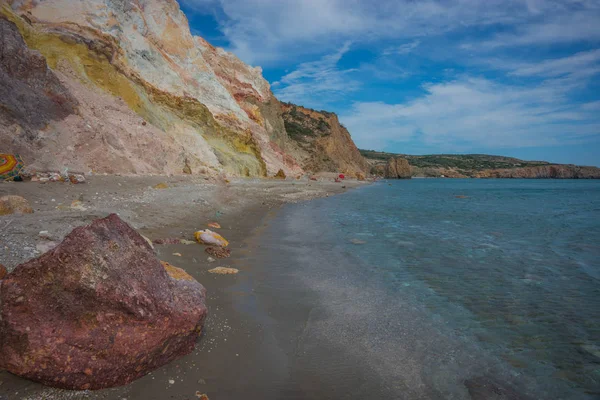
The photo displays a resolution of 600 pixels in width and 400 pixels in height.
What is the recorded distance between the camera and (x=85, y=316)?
2506 mm

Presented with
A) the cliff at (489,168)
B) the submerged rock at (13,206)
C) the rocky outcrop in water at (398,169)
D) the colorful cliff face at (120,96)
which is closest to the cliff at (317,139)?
the colorful cliff face at (120,96)

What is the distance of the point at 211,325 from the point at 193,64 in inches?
1175

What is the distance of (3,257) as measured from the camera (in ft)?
12.4

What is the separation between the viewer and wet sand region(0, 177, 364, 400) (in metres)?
2.70

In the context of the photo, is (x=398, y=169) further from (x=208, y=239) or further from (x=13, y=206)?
(x=13, y=206)

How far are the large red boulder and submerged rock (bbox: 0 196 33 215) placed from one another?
405 centimetres

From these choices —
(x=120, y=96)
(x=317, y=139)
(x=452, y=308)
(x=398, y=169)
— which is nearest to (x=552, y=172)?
(x=398, y=169)

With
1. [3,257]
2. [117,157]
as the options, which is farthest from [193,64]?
[3,257]

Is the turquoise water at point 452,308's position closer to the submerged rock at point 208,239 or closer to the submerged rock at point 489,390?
the submerged rock at point 489,390

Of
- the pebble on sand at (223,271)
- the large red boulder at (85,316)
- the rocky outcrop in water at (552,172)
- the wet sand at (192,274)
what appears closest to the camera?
the large red boulder at (85,316)

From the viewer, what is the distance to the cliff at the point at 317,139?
56.8 m

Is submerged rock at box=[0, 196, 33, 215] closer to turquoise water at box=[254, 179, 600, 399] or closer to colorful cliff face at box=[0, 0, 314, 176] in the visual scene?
turquoise water at box=[254, 179, 600, 399]

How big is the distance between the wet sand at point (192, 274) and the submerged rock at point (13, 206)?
0.84 feet

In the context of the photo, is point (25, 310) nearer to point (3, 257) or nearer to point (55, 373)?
point (55, 373)
